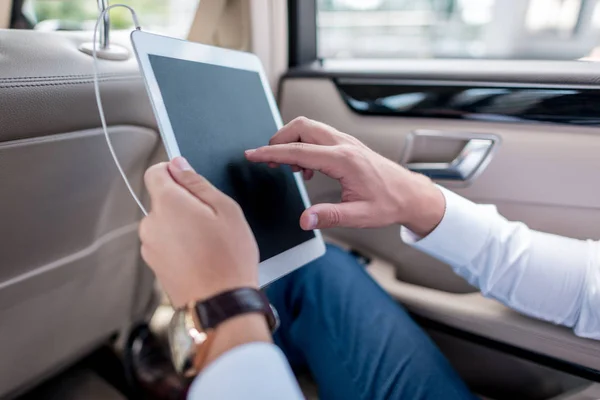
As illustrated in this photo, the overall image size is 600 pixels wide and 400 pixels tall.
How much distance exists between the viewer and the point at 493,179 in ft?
3.27

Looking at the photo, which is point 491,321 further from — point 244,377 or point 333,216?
point 244,377

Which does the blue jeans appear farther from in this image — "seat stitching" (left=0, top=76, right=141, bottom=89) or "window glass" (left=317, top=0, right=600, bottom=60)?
"window glass" (left=317, top=0, right=600, bottom=60)

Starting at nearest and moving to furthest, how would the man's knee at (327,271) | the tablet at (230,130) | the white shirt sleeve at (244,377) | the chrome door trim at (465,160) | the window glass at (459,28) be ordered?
the white shirt sleeve at (244,377), the tablet at (230,130), the man's knee at (327,271), the chrome door trim at (465,160), the window glass at (459,28)

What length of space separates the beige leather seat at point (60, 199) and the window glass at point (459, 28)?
2.29 ft

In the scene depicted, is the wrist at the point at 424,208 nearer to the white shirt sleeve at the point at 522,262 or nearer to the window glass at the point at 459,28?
the white shirt sleeve at the point at 522,262

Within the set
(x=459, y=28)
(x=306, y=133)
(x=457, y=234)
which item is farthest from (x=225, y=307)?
(x=459, y=28)

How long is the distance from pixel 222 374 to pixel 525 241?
58 cm

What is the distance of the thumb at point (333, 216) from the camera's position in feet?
2.04

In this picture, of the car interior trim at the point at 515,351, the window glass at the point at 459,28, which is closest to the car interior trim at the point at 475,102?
the window glass at the point at 459,28

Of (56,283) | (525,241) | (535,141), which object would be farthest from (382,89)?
(56,283)

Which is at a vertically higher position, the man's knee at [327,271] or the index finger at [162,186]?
the index finger at [162,186]

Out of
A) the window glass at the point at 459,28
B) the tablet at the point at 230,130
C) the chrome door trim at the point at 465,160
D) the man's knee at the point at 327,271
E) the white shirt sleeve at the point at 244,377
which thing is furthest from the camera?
the window glass at the point at 459,28

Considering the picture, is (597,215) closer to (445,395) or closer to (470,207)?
(470,207)

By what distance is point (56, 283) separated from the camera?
816mm
